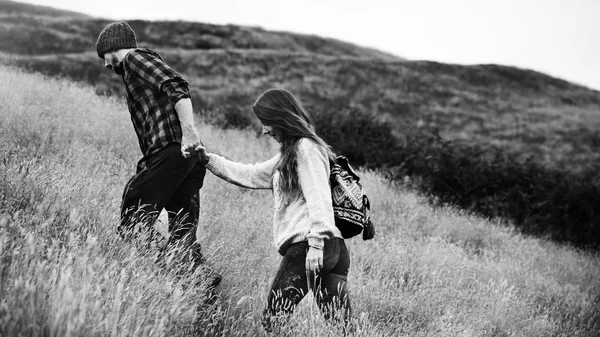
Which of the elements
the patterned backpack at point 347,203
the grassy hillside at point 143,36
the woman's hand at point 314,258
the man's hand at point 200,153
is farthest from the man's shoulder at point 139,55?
the grassy hillside at point 143,36

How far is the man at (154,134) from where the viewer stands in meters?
2.80

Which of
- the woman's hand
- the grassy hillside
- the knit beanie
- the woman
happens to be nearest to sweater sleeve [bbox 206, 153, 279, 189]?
the woman

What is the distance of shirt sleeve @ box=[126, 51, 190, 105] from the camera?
283 centimetres

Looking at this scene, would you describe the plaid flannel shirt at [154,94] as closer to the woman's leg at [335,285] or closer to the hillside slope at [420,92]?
the woman's leg at [335,285]

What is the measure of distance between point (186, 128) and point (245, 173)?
0.53 metres

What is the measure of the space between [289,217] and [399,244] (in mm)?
3552

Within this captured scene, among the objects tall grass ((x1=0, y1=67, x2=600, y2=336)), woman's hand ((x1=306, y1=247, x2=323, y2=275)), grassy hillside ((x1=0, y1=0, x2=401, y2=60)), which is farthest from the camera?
grassy hillside ((x1=0, y1=0, x2=401, y2=60))

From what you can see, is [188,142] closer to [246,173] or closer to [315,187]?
[246,173]

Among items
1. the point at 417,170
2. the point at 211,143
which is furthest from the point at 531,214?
the point at 211,143

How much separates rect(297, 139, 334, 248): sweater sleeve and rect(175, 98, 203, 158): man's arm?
2.32 feet

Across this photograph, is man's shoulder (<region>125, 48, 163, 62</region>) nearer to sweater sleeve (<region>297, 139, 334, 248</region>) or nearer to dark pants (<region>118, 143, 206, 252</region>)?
dark pants (<region>118, 143, 206, 252</region>)

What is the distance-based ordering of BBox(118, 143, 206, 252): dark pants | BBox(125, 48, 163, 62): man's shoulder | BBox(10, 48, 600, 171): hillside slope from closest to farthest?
BBox(118, 143, 206, 252): dark pants < BBox(125, 48, 163, 62): man's shoulder < BBox(10, 48, 600, 171): hillside slope

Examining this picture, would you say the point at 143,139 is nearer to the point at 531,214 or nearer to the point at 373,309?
the point at 373,309

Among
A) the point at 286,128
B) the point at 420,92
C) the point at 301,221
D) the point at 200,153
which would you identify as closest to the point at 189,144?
the point at 200,153
